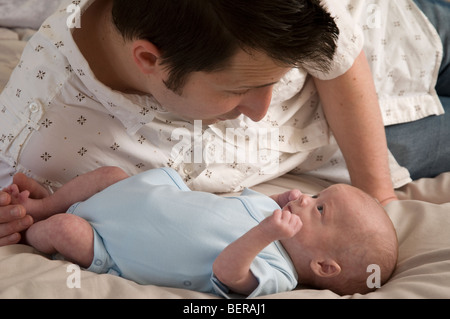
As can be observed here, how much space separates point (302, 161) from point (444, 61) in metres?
0.54

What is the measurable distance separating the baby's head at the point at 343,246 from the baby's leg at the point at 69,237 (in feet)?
1.25

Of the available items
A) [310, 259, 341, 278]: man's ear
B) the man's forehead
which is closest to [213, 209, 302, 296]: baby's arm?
[310, 259, 341, 278]: man's ear

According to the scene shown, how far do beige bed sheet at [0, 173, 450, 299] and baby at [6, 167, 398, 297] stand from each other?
1.7 inches

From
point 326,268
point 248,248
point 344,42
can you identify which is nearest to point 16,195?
point 248,248

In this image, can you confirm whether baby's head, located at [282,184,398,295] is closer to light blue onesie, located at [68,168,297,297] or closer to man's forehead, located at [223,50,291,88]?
light blue onesie, located at [68,168,297,297]

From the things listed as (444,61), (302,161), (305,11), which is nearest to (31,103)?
(305,11)

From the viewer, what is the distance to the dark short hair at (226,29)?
0.85m

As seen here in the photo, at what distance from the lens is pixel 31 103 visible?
1114 mm

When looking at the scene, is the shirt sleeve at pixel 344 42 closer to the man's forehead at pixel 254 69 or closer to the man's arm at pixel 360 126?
the man's arm at pixel 360 126

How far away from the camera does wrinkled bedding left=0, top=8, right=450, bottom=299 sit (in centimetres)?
85

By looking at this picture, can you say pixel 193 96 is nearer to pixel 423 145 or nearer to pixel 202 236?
pixel 202 236

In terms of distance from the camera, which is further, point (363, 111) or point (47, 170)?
point (363, 111)
